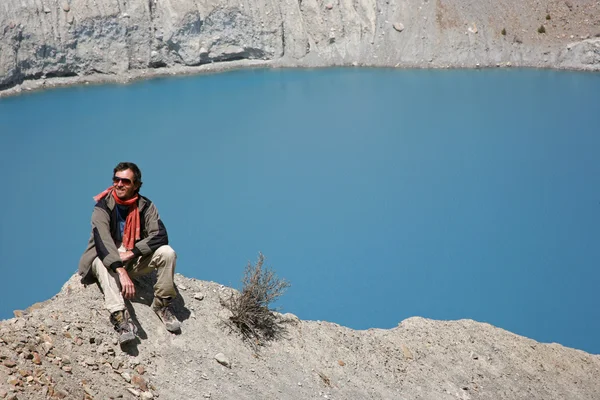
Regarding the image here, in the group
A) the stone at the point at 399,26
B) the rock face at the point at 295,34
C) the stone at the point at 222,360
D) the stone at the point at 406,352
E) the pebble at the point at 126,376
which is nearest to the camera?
the pebble at the point at 126,376

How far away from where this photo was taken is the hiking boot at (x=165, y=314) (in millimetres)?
5648

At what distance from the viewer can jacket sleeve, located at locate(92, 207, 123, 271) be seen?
5.34 m

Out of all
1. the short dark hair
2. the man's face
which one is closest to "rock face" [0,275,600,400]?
the man's face

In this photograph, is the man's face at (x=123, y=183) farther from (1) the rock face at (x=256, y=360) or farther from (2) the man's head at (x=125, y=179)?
(1) the rock face at (x=256, y=360)

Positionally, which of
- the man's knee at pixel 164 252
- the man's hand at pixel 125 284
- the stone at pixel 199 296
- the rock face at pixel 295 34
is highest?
the rock face at pixel 295 34

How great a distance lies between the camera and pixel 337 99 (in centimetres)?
1830

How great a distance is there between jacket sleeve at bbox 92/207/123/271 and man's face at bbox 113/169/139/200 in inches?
7.8

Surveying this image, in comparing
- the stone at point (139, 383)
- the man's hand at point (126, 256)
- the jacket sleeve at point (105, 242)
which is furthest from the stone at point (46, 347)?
the man's hand at point (126, 256)

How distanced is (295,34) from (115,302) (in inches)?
732

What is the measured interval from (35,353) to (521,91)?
55.6 feet

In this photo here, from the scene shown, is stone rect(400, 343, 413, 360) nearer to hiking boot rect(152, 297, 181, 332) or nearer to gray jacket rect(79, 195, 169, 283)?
hiking boot rect(152, 297, 181, 332)

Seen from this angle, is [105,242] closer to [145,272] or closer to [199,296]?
[145,272]

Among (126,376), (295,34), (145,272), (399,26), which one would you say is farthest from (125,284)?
(399,26)

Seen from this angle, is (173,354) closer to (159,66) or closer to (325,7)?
(159,66)
